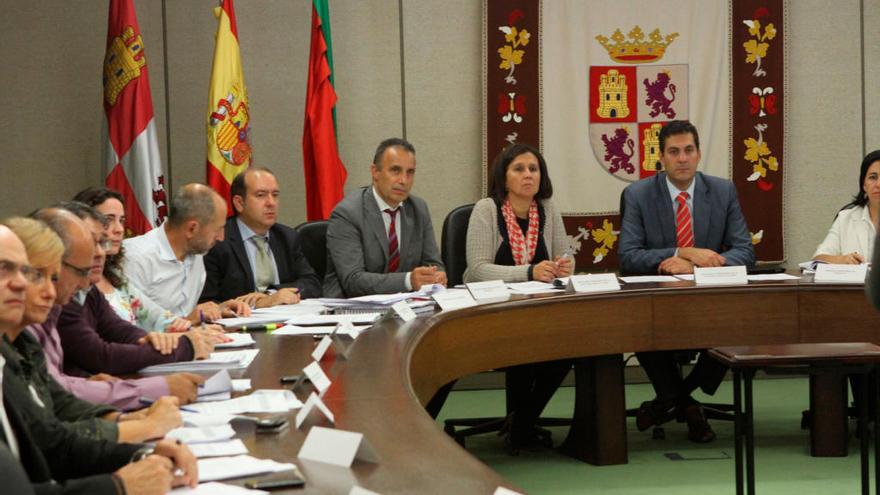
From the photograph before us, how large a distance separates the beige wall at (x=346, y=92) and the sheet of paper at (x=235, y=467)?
13.8ft

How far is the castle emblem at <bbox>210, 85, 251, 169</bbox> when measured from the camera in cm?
540

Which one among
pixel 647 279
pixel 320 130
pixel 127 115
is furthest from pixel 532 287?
pixel 127 115

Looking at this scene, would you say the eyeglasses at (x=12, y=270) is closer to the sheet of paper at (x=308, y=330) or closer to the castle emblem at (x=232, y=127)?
the sheet of paper at (x=308, y=330)

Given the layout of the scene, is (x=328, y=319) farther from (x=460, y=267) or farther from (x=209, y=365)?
(x=460, y=267)

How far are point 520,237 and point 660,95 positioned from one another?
1831mm

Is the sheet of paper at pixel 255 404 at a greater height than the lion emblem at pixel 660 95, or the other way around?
the lion emblem at pixel 660 95

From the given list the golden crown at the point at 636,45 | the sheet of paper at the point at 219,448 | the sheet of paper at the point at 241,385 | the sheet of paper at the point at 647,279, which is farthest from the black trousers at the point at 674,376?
the sheet of paper at the point at 219,448

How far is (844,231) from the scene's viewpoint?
5023mm

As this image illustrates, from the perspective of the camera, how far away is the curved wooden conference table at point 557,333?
2.63 meters

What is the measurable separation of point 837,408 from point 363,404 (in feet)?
9.08

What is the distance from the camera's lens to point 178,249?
3.98 meters

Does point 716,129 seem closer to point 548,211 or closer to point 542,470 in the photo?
point 548,211

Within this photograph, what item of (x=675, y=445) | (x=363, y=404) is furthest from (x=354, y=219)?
(x=363, y=404)

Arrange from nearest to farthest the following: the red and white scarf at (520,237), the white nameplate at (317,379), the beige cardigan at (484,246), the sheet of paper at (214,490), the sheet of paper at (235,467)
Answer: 1. the sheet of paper at (214,490)
2. the sheet of paper at (235,467)
3. the white nameplate at (317,379)
4. the beige cardigan at (484,246)
5. the red and white scarf at (520,237)
